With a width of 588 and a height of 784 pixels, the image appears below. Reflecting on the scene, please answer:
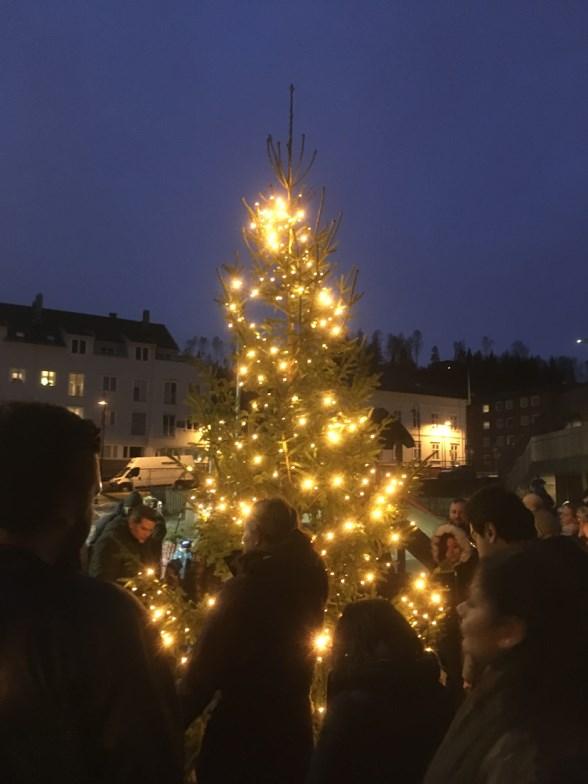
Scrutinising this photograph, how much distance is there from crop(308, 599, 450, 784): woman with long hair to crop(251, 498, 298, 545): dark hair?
1082 mm

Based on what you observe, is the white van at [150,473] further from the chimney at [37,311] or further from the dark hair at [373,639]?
the dark hair at [373,639]

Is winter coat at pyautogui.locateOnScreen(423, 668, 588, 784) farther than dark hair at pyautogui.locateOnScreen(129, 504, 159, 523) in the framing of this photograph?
No

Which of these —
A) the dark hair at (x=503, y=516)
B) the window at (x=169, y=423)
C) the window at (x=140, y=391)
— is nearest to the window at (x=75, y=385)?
the window at (x=140, y=391)

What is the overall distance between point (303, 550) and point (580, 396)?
2191 inches

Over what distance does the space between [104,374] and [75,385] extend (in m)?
2.68

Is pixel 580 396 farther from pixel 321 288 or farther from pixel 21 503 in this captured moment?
pixel 21 503

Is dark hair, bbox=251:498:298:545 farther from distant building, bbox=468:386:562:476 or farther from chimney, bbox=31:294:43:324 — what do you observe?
distant building, bbox=468:386:562:476

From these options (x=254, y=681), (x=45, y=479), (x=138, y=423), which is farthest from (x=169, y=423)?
(x=45, y=479)

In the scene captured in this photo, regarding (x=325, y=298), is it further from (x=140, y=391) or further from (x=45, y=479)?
(x=140, y=391)

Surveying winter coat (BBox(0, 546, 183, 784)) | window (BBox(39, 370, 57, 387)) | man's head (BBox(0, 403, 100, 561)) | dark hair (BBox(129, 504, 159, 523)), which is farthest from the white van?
winter coat (BBox(0, 546, 183, 784))

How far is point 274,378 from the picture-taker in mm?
6184

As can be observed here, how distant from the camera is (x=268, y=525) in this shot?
3.66 meters

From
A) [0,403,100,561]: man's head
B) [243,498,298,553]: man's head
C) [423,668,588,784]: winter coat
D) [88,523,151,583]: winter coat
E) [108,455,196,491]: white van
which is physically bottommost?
[108,455,196,491]: white van

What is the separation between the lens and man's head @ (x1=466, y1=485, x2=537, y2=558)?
12.4ft
